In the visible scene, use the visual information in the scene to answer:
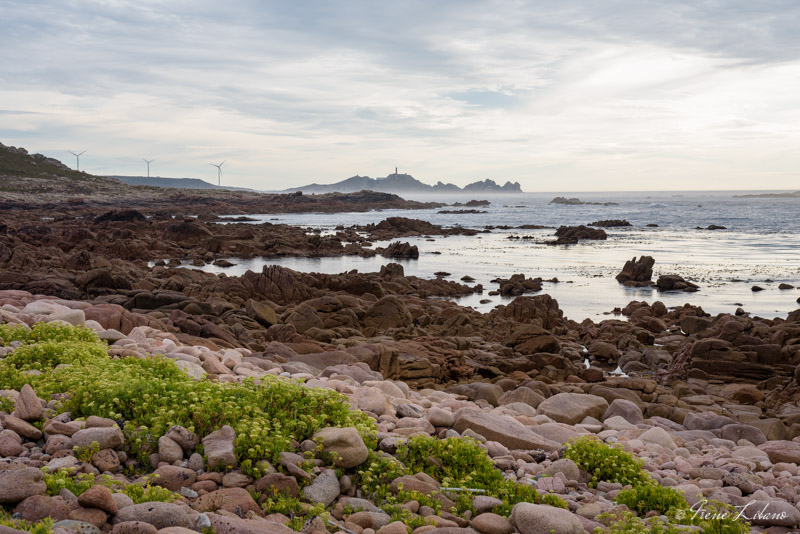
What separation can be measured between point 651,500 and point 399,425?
123 inches

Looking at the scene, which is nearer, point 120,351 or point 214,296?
point 120,351

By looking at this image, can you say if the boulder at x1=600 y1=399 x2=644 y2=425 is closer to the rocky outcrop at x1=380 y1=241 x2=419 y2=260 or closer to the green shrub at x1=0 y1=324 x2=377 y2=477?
the green shrub at x1=0 y1=324 x2=377 y2=477

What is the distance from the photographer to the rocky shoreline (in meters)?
5.80

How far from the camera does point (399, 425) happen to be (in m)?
8.27

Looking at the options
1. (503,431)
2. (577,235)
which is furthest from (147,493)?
(577,235)

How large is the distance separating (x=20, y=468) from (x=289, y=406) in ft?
9.00

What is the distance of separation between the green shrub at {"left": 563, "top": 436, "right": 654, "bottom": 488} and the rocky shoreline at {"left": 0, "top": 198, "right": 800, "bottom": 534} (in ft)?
0.11

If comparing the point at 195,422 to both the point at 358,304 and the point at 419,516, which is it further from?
the point at 358,304

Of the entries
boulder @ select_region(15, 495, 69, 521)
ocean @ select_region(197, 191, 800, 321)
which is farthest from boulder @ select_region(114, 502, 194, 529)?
ocean @ select_region(197, 191, 800, 321)

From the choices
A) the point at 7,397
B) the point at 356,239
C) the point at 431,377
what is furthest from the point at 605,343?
the point at 356,239

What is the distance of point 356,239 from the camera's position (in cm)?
6269

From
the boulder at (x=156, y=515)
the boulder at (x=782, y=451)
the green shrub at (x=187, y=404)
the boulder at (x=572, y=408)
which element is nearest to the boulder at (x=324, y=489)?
the green shrub at (x=187, y=404)

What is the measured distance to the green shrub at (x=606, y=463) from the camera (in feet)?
24.3

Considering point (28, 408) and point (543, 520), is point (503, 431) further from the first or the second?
point (28, 408)
